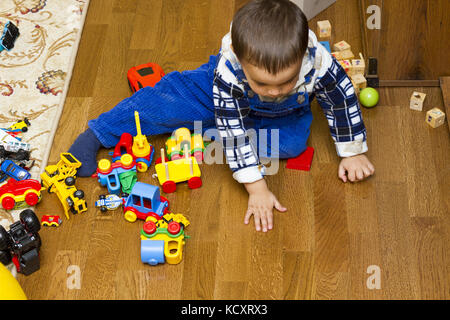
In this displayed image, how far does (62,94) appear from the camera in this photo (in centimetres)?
160

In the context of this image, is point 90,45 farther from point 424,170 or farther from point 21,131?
point 424,170

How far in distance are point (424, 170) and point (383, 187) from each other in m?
0.10

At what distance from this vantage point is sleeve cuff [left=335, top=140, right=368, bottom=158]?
138 centimetres

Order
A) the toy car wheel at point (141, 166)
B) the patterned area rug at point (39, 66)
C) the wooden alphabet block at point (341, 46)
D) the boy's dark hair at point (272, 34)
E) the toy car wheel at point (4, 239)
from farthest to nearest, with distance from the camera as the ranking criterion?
the wooden alphabet block at point (341, 46)
the patterned area rug at point (39, 66)
the toy car wheel at point (141, 166)
the toy car wheel at point (4, 239)
the boy's dark hair at point (272, 34)

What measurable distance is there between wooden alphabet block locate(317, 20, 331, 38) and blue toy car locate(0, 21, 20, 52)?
818mm

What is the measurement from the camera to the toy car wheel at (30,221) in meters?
1.24

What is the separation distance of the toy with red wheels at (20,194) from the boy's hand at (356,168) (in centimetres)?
65

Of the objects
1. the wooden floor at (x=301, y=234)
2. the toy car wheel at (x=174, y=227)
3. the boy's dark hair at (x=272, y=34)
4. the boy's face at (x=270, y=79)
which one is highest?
the boy's dark hair at (x=272, y=34)

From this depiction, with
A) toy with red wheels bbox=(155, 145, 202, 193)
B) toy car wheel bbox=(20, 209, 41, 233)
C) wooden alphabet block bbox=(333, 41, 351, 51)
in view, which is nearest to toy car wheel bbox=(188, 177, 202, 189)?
toy with red wheels bbox=(155, 145, 202, 193)

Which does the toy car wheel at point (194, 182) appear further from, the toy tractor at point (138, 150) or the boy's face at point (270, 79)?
the boy's face at point (270, 79)

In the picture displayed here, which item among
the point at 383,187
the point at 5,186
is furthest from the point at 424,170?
the point at 5,186

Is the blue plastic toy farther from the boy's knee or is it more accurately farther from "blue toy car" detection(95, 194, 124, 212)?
the boy's knee

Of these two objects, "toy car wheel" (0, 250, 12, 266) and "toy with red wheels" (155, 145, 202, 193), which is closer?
"toy car wheel" (0, 250, 12, 266)

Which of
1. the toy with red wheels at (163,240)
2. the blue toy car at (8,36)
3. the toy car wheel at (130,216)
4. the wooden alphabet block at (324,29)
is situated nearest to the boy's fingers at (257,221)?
the toy with red wheels at (163,240)
